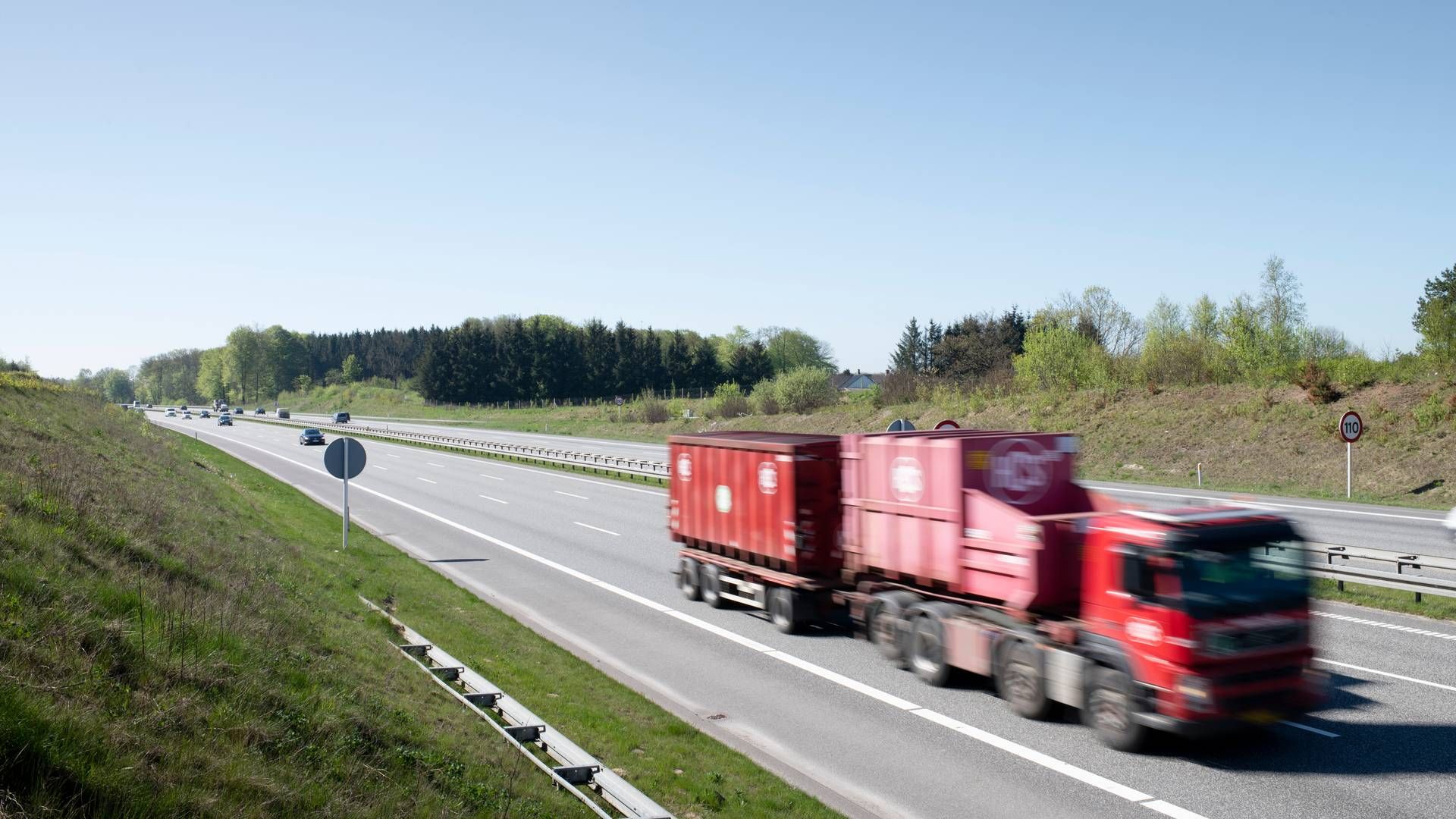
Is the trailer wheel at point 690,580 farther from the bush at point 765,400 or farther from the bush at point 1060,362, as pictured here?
the bush at point 765,400

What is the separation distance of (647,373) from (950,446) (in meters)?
107

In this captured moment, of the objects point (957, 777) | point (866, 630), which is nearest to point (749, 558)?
point (866, 630)

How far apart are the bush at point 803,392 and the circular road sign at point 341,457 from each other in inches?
1850

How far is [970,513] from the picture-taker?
11.6 m

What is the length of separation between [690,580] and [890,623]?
5.39 meters

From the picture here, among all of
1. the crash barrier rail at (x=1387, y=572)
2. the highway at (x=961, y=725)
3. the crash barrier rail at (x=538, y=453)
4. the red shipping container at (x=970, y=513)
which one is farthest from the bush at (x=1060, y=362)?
the red shipping container at (x=970, y=513)

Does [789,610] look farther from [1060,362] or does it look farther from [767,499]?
[1060,362]

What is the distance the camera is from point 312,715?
722 cm

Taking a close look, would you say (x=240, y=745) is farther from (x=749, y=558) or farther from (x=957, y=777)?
(x=749, y=558)

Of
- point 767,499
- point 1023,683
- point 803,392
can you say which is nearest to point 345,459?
point 767,499

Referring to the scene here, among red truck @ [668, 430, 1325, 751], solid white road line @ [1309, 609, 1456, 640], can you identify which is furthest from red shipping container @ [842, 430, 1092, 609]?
solid white road line @ [1309, 609, 1456, 640]

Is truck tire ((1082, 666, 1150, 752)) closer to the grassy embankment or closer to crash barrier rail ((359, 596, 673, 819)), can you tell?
the grassy embankment

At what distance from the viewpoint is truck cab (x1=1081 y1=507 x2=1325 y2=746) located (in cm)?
886

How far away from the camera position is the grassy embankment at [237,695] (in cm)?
549
